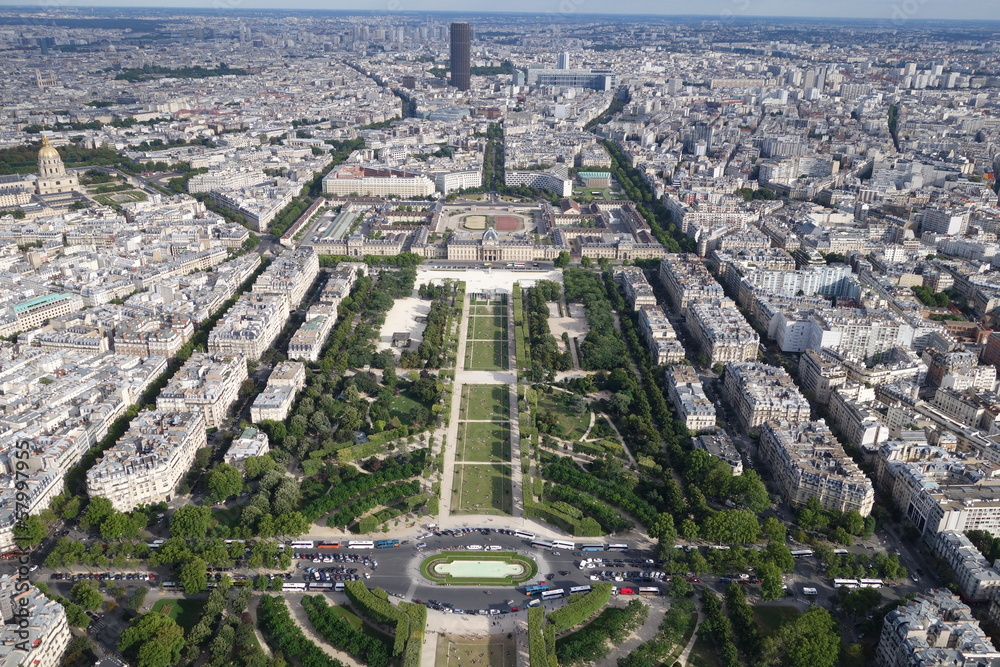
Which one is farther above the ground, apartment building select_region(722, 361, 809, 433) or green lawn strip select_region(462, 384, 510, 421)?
apartment building select_region(722, 361, 809, 433)

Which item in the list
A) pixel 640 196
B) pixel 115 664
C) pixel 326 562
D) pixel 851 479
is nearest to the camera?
pixel 115 664

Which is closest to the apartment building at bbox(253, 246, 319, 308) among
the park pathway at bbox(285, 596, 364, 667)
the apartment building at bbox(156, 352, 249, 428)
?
the apartment building at bbox(156, 352, 249, 428)

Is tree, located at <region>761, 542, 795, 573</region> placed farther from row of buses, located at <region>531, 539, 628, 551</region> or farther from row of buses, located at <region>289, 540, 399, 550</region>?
row of buses, located at <region>289, 540, 399, 550</region>

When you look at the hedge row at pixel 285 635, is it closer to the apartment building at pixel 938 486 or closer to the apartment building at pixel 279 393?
the apartment building at pixel 279 393

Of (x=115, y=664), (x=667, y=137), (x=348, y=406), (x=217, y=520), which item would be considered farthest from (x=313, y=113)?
(x=115, y=664)

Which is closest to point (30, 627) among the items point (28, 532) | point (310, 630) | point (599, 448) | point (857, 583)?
point (28, 532)

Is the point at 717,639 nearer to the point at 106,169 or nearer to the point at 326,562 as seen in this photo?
the point at 326,562

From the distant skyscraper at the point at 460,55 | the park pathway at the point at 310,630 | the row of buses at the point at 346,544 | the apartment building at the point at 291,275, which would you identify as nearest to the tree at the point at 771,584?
the row of buses at the point at 346,544
